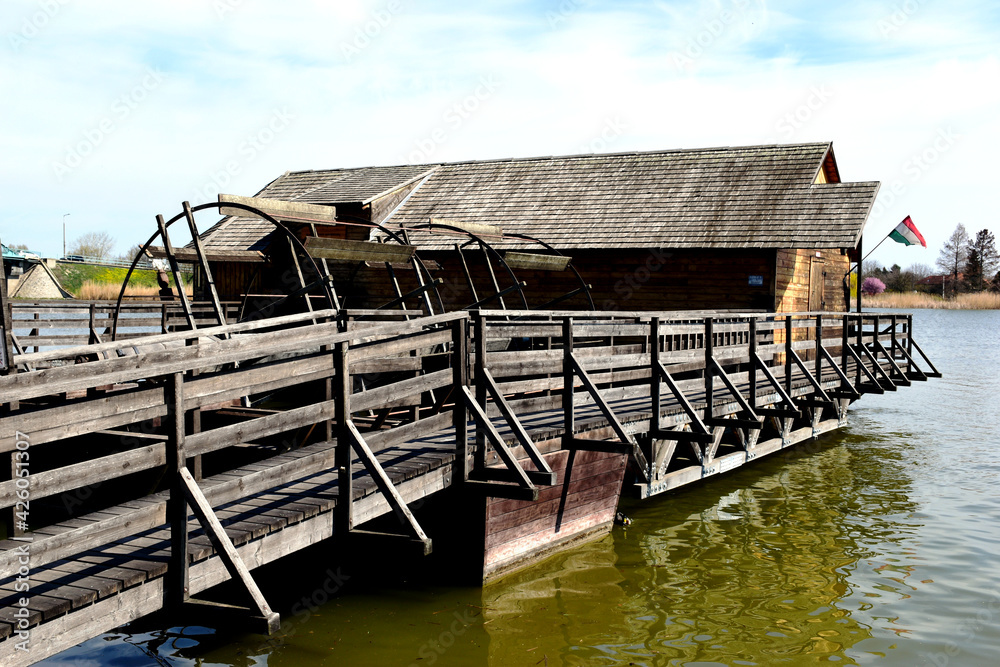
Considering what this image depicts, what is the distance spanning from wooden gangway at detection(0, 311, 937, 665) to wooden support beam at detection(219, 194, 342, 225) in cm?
280

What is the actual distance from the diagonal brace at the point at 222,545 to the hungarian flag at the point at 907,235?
20979 mm

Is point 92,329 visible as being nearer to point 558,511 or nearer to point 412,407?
point 412,407

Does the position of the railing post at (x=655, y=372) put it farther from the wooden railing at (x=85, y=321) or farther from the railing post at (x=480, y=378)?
the wooden railing at (x=85, y=321)

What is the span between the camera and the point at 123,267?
6450 cm

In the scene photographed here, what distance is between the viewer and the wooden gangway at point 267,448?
4.24 metres

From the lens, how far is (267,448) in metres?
8.09

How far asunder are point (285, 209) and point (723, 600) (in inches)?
344

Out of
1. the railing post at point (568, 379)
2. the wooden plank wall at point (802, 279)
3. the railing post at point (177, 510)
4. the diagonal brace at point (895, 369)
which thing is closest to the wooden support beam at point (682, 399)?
the railing post at point (568, 379)

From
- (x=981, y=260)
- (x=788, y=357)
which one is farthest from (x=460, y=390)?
(x=981, y=260)

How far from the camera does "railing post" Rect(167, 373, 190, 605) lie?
4543 millimetres

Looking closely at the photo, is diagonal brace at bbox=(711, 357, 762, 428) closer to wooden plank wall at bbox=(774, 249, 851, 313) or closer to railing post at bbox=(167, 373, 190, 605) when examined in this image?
railing post at bbox=(167, 373, 190, 605)

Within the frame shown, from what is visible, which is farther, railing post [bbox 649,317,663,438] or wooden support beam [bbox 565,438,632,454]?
railing post [bbox 649,317,663,438]

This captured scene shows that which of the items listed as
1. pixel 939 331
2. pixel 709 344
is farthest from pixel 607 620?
pixel 939 331

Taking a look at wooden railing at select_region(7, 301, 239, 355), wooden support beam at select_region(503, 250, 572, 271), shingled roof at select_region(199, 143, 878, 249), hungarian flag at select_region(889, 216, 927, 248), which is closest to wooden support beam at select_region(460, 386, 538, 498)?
wooden railing at select_region(7, 301, 239, 355)
